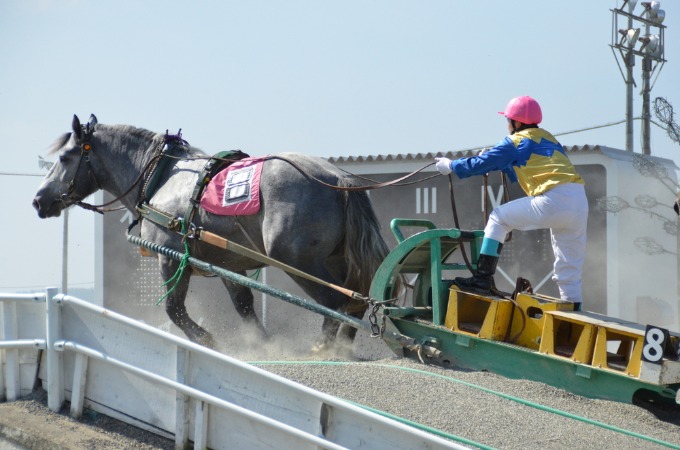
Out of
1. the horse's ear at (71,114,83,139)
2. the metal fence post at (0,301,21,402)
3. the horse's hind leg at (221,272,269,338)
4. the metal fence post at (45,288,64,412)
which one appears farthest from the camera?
the horse's ear at (71,114,83,139)

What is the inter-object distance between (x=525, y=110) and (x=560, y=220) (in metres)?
0.76

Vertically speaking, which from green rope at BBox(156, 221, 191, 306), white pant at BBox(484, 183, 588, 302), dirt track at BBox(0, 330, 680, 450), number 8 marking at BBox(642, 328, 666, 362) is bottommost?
dirt track at BBox(0, 330, 680, 450)

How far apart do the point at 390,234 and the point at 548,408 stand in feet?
22.6

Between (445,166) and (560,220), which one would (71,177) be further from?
(560,220)

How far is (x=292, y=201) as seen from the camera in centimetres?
636

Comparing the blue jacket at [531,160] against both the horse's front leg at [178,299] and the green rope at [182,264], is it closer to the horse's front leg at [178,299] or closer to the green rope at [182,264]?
the green rope at [182,264]

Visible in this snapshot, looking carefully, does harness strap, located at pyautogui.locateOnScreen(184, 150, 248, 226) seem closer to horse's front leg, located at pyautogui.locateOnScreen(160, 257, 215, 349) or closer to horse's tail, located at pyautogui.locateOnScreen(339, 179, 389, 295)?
horse's front leg, located at pyautogui.locateOnScreen(160, 257, 215, 349)

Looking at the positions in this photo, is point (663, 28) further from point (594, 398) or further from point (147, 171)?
point (594, 398)

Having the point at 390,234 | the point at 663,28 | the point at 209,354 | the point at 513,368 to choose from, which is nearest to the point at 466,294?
the point at 513,368

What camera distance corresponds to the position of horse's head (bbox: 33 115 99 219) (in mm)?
7691

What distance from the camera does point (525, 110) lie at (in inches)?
209

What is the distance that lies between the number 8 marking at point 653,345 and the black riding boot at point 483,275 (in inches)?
45.5

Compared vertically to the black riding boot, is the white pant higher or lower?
higher

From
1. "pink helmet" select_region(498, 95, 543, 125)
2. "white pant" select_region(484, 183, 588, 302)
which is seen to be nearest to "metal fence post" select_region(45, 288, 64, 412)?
"white pant" select_region(484, 183, 588, 302)
